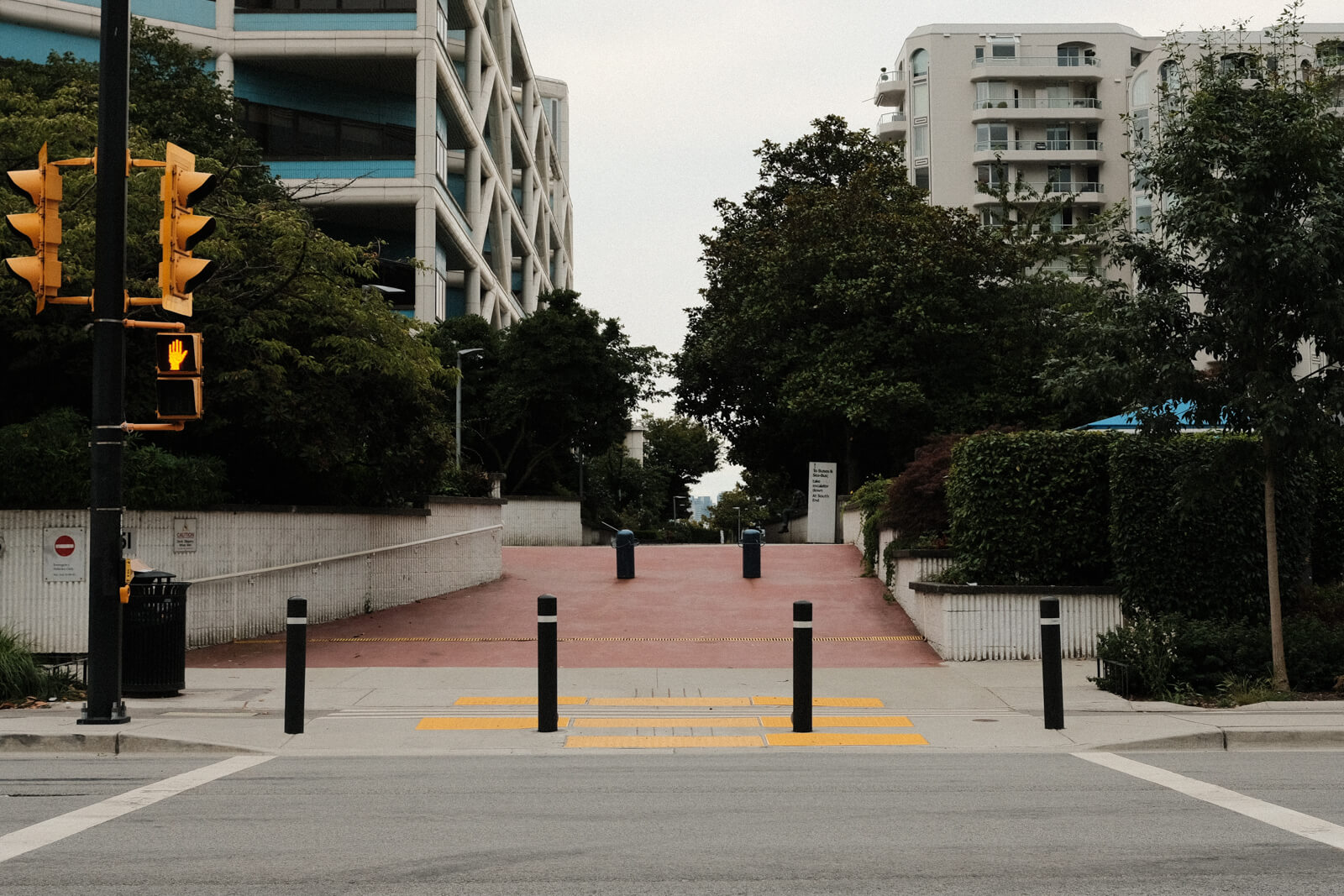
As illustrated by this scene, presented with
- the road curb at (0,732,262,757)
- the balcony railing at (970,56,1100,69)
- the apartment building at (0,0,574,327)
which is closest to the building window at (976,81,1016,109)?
the balcony railing at (970,56,1100,69)

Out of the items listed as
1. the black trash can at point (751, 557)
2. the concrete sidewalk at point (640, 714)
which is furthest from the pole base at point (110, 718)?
the black trash can at point (751, 557)

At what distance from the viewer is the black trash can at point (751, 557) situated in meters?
23.2

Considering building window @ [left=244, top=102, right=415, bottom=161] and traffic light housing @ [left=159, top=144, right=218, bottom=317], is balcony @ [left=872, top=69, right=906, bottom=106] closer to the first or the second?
building window @ [left=244, top=102, right=415, bottom=161]

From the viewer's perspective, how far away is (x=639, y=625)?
18.1 meters

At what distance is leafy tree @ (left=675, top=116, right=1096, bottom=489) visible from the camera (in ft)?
115

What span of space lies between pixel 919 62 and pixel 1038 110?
840cm

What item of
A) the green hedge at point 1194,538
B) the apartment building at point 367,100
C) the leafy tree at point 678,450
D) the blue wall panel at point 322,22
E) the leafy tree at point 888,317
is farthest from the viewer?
the leafy tree at point 678,450

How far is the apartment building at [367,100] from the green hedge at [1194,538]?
29505mm

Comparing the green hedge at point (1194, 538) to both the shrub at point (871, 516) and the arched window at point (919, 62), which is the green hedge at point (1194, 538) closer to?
the shrub at point (871, 516)

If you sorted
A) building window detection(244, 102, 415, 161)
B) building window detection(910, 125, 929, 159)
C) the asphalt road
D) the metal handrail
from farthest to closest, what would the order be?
building window detection(910, 125, 929, 159) → building window detection(244, 102, 415, 161) → the metal handrail → the asphalt road

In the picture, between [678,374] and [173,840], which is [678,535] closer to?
[678,374]

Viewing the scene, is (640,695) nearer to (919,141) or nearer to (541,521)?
(541,521)

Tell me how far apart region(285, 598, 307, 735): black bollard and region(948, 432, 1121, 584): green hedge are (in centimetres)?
857

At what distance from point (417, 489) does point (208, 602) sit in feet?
17.9
